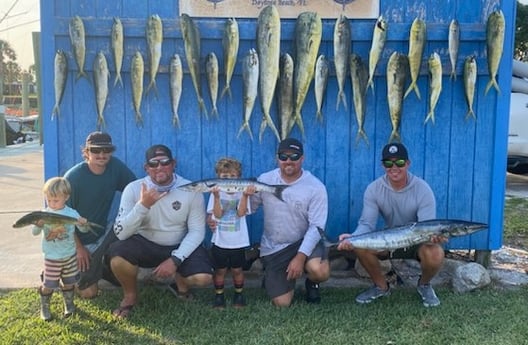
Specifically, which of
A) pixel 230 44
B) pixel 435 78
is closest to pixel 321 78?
pixel 230 44

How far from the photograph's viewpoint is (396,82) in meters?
4.40

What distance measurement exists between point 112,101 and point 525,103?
265 inches

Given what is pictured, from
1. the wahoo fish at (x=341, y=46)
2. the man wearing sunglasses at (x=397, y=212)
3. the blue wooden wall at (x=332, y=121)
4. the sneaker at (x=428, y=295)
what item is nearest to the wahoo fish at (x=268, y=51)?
the blue wooden wall at (x=332, y=121)

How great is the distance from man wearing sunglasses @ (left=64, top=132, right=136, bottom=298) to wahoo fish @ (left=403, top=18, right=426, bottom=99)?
7.53 ft

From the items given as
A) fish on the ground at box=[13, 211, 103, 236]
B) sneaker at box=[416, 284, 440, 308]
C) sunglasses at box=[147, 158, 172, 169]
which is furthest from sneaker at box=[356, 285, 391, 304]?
fish on the ground at box=[13, 211, 103, 236]

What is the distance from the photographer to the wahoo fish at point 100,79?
171 inches

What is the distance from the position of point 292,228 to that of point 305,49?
1350 millimetres

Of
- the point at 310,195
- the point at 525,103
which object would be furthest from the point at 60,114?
the point at 525,103

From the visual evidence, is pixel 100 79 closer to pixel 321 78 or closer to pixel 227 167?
pixel 227 167

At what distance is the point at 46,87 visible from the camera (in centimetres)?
446

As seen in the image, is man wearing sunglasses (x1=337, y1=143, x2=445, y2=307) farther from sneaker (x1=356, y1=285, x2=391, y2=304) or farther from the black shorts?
the black shorts

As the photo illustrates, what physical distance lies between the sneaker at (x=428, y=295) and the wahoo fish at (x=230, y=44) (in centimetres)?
213

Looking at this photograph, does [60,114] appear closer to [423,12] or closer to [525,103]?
[423,12]

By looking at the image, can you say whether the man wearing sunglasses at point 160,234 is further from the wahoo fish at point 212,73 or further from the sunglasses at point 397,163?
the sunglasses at point 397,163
